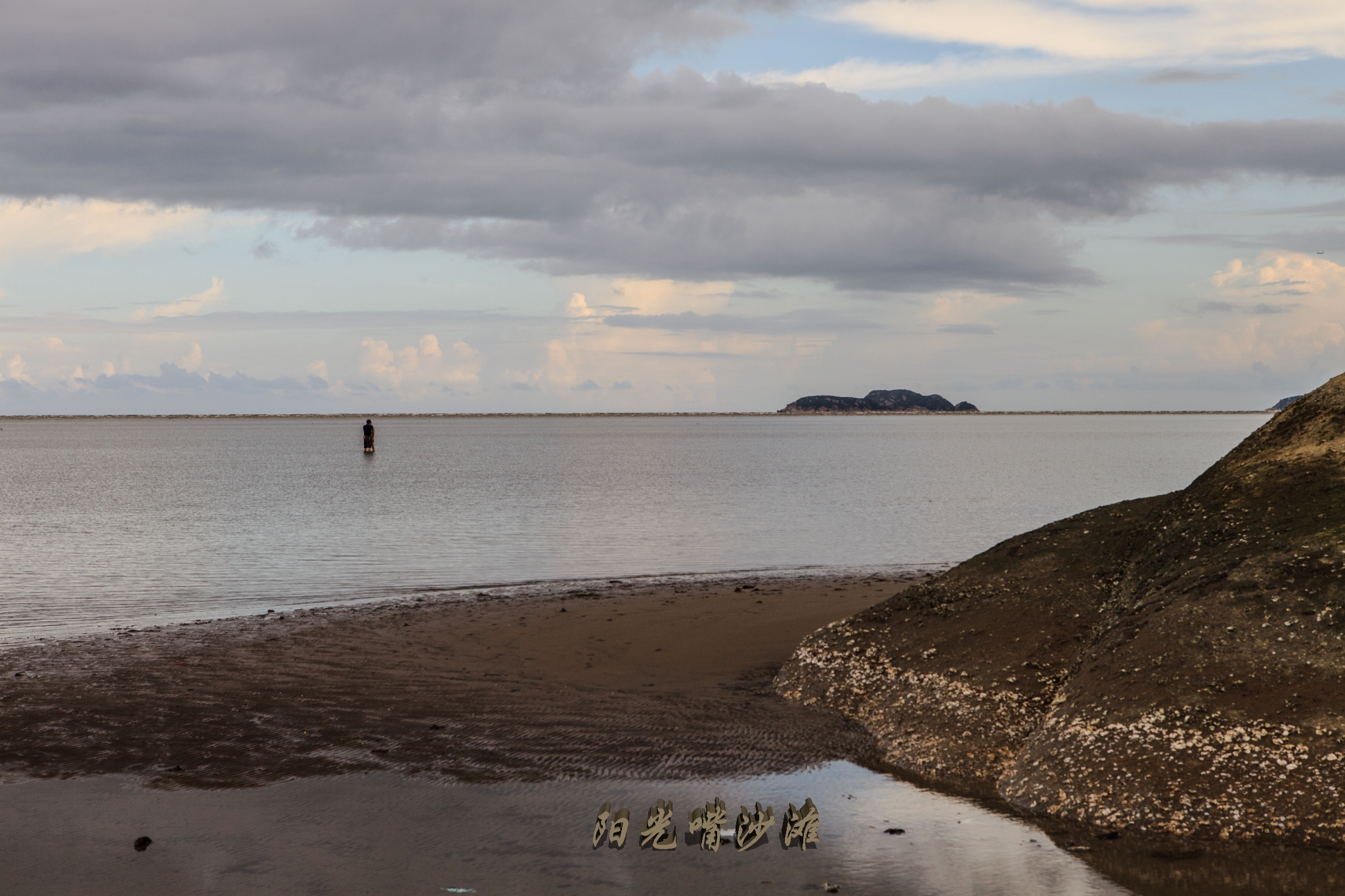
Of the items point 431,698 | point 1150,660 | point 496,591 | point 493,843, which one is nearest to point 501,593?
point 496,591

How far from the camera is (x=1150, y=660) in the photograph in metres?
9.87

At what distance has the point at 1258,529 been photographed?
36.4 feet

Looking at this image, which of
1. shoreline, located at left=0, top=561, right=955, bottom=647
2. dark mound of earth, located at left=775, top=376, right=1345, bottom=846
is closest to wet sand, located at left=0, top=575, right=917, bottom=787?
shoreline, located at left=0, top=561, right=955, bottom=647

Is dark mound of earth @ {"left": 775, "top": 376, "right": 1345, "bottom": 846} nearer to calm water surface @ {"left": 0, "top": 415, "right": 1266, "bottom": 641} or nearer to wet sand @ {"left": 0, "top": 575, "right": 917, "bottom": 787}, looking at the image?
wet sand @ {"left": 0, "top": 575, "right": 917, "bottom": 787}

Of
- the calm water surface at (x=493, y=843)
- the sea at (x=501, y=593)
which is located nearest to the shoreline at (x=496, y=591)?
the sea at (x=501, y=593)

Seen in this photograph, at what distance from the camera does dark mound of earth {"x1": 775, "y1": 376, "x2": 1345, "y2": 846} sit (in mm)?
8781

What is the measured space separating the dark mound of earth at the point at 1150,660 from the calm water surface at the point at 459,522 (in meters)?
16.5

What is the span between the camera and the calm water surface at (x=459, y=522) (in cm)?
2744

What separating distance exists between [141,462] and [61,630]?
10257cm

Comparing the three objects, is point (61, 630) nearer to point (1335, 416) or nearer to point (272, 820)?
point (272, 820)

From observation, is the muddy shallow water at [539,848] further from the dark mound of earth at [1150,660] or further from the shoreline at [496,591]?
the shoreline at [496,591]

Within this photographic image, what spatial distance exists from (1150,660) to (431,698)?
9238 millimetres

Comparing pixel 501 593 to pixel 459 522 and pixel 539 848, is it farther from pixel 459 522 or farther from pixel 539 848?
pixel 459 522

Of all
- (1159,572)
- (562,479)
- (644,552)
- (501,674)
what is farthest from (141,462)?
(1159,572)
